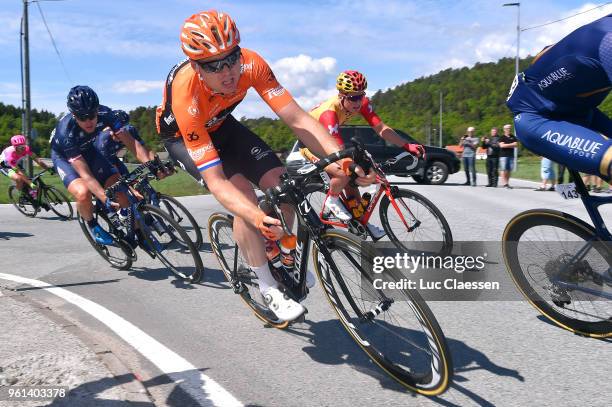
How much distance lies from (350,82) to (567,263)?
2.96 metres

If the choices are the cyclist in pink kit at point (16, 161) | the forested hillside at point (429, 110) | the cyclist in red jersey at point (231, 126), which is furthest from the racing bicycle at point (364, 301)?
the forested hillside at point (429, 110)

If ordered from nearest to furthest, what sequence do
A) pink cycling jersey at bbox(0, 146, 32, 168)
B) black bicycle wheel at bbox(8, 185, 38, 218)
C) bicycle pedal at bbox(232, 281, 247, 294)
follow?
bicycle pedal at bbox(232, 281, 247, 294), black bicycle wheel at bbox(8, 185, 38, 218), pink cycling jersey at bbox(0, 146, 32, 168)

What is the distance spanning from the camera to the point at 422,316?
2506 millimetres

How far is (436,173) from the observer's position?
717 inches

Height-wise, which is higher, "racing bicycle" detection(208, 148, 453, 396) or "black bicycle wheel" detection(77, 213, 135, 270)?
"racing bicycle" detection(208, 148, 453, 396)

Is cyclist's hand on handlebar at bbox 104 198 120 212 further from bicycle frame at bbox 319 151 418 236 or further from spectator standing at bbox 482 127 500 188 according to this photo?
spectator standing at bbox 482 127 500 188

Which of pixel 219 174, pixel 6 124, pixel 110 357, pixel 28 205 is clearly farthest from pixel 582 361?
pixel 6 124

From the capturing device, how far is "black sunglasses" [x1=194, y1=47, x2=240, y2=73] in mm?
3048

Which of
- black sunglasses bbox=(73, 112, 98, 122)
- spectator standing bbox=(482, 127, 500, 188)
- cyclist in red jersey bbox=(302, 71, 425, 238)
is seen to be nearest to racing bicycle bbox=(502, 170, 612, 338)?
cyclist in red jersey bbox=(302, 71, 425, 238)

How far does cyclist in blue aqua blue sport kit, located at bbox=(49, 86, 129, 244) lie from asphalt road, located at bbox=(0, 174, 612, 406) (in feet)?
2.78

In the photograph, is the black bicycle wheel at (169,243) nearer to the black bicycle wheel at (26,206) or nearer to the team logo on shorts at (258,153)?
the team logo on shorts at (258,153)

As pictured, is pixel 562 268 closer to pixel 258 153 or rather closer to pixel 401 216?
pixel 258 153

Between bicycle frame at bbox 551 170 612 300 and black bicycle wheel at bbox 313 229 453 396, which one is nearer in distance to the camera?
black bicycle wheel at bbox 313 229 453 396

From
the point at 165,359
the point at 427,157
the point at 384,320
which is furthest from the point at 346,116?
the point at 427,157
